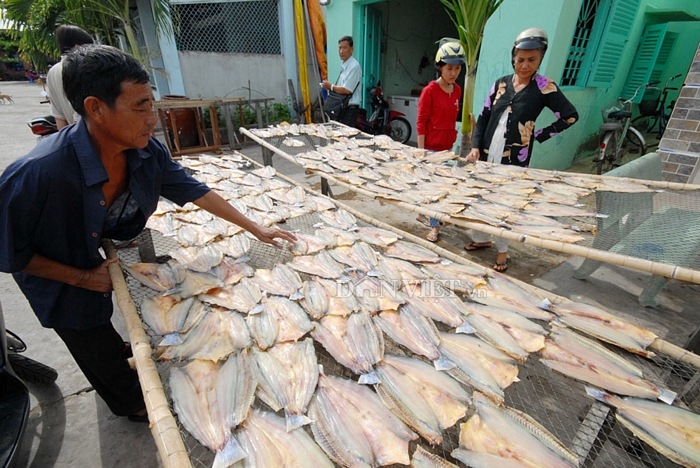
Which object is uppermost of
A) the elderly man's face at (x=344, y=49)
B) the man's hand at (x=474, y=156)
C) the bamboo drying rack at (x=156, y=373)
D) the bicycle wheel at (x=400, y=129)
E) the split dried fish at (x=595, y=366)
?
the elderly man's face at (x=344, y=49)

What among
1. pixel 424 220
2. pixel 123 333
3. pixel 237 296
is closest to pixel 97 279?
pixel 237 296

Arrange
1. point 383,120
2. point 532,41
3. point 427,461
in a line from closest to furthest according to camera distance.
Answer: point 427,461 < point 532,41 < point 383,120

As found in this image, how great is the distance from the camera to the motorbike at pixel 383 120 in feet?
28.2

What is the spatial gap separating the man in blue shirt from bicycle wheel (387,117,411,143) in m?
7.86

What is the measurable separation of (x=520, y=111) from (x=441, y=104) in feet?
3.57

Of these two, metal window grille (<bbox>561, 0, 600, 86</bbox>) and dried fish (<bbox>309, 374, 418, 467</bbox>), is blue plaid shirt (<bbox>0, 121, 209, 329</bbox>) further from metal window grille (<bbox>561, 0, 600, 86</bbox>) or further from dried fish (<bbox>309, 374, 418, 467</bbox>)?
metal window grille (<bbox>561, 0, 600, 86</bbox>)

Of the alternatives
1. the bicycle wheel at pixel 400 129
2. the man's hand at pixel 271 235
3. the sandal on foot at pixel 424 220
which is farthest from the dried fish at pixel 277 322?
the bicycle wheel at pixel 400 129

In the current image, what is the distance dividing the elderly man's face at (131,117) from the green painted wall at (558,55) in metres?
5.70

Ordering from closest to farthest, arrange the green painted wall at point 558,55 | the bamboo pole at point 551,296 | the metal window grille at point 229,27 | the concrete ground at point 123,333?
the bamboo pole at point 551,296, the concrete ground at point 123,333, the green painted wall at point 558,55, the metal window grille at point 229,27

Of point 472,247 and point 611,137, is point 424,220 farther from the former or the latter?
point 611,137

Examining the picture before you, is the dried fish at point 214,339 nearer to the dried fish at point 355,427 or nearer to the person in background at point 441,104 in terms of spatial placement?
the dried fish at point 355,427

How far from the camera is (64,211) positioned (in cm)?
146

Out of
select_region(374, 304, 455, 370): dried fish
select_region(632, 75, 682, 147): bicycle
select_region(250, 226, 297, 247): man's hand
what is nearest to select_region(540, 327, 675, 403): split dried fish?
select_region(374, 304, 455, 370): dried fish

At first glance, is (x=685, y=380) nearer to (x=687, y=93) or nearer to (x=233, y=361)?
(x=233, y=361)
